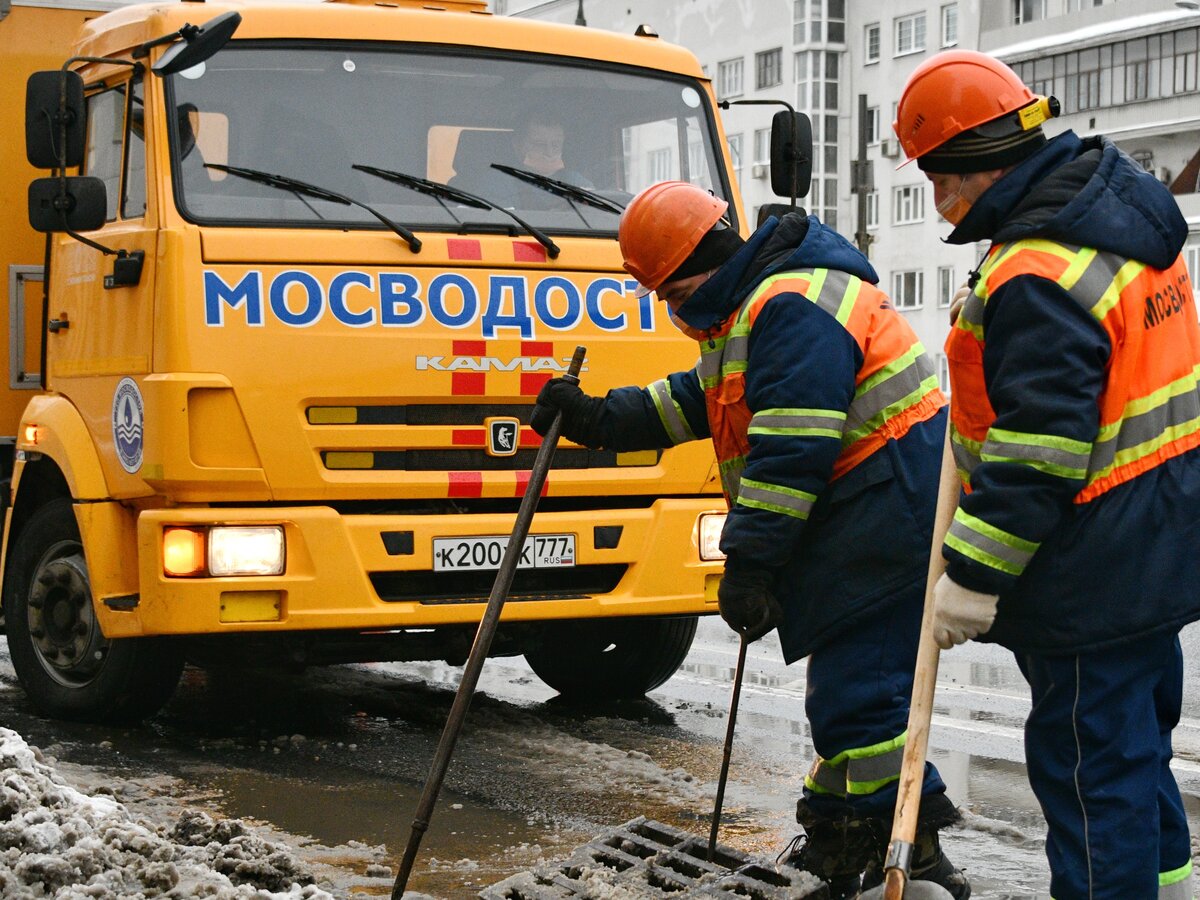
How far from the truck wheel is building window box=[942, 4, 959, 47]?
4505cm

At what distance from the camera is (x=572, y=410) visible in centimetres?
498

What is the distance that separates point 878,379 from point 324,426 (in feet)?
8.21

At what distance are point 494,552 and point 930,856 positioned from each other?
255 cm

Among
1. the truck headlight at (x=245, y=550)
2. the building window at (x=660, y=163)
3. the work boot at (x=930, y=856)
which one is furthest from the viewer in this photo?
the building window at (x=660, y=163)

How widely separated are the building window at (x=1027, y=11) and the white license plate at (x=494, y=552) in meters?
46.0

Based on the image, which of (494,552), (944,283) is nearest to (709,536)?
(494,552)

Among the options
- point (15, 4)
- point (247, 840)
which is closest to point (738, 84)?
point (15, 4)

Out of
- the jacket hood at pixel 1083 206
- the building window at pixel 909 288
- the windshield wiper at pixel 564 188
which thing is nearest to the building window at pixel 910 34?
the building window at pixel 909 288

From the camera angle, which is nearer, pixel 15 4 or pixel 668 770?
pixel 668 770

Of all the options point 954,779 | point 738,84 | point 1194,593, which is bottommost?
point 954,779

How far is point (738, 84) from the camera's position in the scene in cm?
5856

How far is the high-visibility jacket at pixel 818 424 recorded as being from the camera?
4230mm

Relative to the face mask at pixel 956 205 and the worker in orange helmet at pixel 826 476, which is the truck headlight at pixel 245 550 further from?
the face mask at pixel 956 205

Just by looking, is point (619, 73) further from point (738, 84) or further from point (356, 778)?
point (738, 84)
